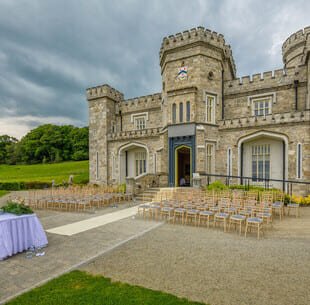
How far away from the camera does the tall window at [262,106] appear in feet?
50.0

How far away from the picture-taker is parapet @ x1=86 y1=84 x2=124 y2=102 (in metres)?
19.7

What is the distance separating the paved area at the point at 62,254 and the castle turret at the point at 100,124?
1197 centimetres

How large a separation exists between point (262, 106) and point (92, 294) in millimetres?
16438

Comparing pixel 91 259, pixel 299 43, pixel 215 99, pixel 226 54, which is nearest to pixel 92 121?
pixel 215 99

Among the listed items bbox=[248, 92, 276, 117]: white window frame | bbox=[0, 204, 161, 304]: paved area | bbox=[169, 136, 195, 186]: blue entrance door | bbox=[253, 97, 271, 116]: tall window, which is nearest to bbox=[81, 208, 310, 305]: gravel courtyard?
bbox=[0, 204, 161, 304]: paved area

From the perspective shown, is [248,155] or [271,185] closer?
[271,185]

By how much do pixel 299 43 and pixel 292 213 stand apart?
16.1m

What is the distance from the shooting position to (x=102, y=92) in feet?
64.8

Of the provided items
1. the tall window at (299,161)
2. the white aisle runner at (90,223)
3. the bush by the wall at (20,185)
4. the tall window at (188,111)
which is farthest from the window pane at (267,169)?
the bush by the wall at (20,185)

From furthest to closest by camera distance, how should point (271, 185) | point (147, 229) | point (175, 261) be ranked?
point (271, 185) → point (147, 229) → point (175, 261)

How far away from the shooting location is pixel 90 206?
10586 millimetres

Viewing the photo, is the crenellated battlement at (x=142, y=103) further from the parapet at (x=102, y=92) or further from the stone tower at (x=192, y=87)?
the stone tower at (x=192, y=87)

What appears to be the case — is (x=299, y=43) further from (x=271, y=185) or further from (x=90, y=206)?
(x=90, y=206)

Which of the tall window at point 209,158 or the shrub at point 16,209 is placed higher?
the tall window at point 209,158
